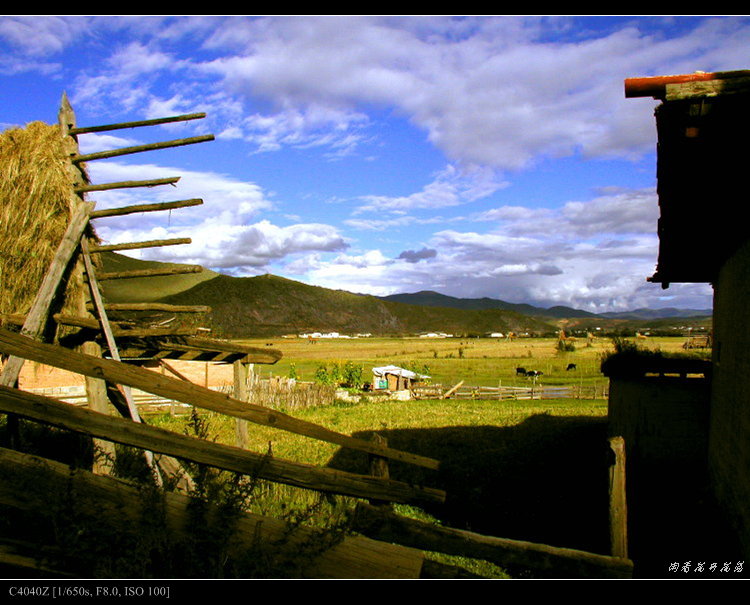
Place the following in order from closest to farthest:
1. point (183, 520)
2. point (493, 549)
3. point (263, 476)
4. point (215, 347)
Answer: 1. point (183, 520)
2. point (263, 476)
3. point (493, 549)
4. point (215, 347)

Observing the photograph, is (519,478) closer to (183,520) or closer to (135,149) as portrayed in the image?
(183,520)

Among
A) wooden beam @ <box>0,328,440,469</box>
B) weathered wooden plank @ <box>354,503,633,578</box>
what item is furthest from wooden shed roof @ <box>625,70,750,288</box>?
wooden beam @ <box>0,328,440,469</box>

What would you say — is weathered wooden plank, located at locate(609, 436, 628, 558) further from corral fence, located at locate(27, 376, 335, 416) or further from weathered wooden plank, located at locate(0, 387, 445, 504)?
corral fence, located at locate(27, 376, 335, 416)

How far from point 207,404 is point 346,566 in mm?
1312

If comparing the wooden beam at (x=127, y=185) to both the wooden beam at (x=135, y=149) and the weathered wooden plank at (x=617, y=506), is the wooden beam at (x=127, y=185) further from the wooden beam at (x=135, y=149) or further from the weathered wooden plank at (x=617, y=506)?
the weathered wooden plank at (x=617, y=506)

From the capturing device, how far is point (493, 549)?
368 cm

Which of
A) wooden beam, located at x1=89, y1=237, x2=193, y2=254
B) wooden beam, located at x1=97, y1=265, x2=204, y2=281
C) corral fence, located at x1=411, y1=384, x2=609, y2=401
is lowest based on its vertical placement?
corral fence, located at x1=411, y1=384, x2=609, y2=401

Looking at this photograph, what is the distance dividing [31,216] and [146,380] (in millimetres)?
4983

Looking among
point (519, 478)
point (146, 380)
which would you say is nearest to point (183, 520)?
point (146, 380)

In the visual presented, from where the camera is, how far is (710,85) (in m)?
3.55

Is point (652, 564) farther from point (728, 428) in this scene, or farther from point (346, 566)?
point (346, 566)

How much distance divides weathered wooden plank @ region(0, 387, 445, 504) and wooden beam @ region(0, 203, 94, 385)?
2.50 metres

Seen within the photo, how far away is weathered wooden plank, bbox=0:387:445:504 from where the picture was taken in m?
2.85
